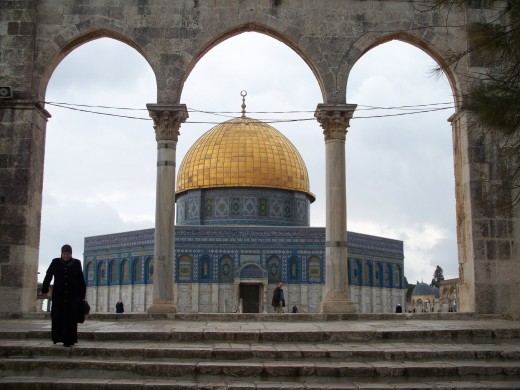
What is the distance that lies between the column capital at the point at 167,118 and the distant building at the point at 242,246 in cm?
1861

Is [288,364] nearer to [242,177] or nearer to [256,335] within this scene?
[256,335]

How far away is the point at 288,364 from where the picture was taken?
732 centimetres

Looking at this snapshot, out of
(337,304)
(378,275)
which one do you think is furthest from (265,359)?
(378,275)

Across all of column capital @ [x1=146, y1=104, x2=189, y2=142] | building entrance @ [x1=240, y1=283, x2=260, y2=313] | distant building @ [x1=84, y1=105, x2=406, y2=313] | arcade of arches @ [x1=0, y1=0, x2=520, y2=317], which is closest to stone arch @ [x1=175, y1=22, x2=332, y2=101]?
arcade of arches @ [x1=0, y1=0, x2=520, y2=317]

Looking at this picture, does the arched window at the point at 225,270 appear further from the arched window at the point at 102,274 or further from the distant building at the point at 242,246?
the arched window at the point at 102,274

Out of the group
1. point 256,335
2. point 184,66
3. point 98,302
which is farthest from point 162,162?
point 98,302

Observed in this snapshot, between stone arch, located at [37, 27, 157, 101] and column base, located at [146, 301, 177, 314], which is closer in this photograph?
column base, located at [146, 301, 177, 314]

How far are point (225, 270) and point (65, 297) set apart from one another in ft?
80.0

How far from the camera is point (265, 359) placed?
25.0ft

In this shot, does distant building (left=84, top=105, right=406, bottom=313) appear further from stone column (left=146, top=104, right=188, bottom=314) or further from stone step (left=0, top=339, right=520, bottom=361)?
stone step (left=0, top=339, right=520, bottom=361)

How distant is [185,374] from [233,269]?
82.7ft

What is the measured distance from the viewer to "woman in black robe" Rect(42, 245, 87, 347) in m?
7.89

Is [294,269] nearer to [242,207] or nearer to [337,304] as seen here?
[242,207]

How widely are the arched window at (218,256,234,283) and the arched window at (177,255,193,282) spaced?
55.9 inches
